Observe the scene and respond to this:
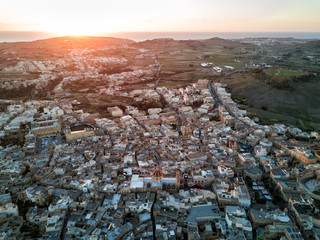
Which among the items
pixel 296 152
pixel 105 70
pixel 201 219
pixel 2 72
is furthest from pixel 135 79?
pixel 201 219

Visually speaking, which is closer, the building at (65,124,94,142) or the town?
the town

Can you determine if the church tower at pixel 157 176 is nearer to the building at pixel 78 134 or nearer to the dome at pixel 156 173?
the dome at pixel 156 173

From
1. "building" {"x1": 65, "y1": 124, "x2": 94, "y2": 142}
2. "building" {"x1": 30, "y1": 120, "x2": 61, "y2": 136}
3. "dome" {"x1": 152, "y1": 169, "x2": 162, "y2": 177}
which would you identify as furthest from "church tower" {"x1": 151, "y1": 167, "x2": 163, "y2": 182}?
"building" {"x1": 30, "y1": 120, "x2": 61, "y2": 136}

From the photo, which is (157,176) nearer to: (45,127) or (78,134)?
(78,134)

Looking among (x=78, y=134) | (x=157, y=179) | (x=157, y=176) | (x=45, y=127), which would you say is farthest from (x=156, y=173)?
(x=45, y=127)

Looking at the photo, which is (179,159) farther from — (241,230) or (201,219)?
(241,230)

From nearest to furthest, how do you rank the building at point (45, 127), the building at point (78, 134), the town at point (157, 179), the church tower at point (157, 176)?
the town at point (157, 179) < the church tower at point (157, 176) < the building at point (78, 134) < the building at point (45, 127)

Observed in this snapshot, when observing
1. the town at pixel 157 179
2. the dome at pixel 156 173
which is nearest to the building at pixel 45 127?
the town at pixel 157 179

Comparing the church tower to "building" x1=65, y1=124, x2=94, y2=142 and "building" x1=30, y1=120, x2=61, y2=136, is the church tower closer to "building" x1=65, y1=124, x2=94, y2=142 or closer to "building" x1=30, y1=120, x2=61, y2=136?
"building" x1=65, y1=124, x2=94, y2=142

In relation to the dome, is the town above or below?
below
